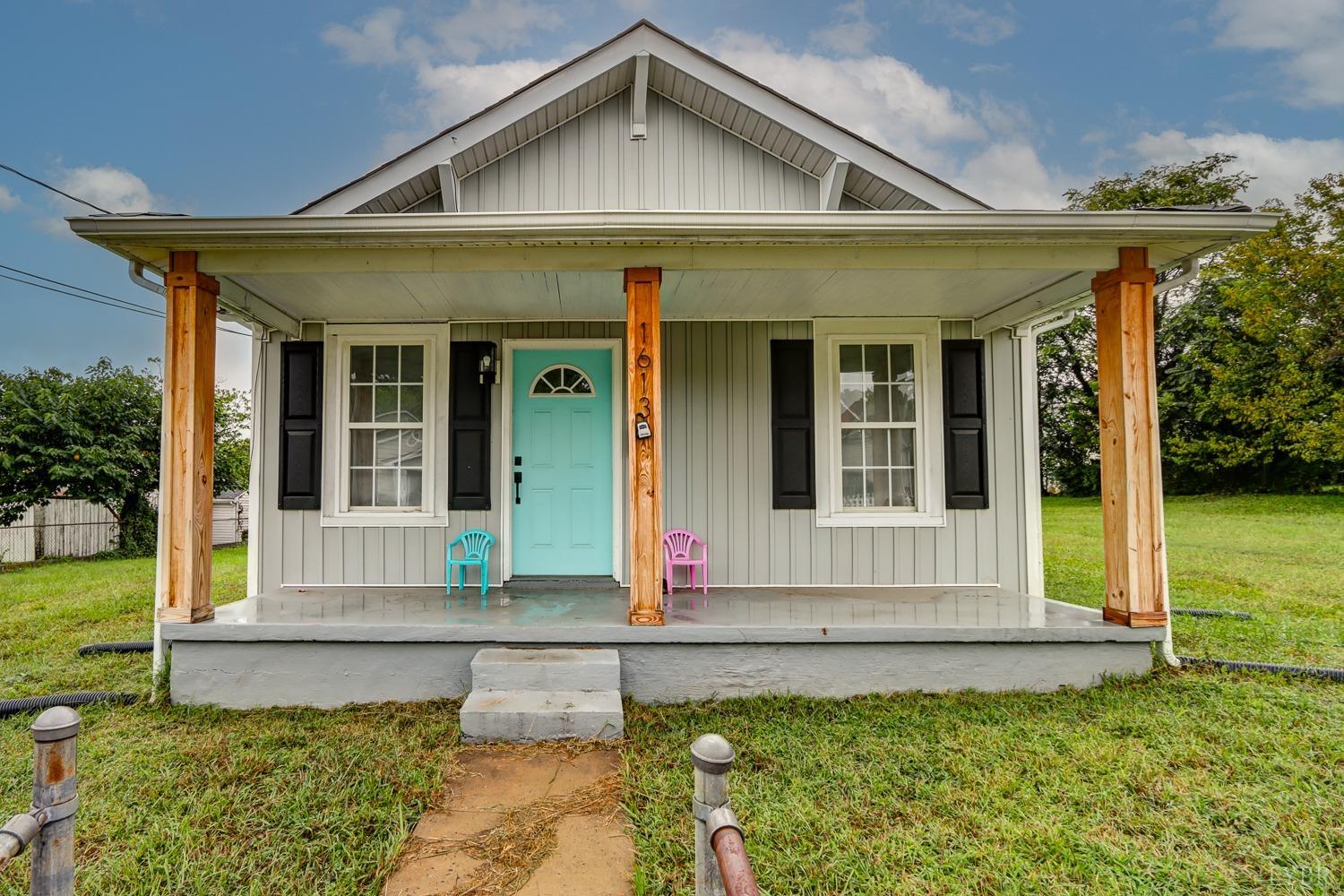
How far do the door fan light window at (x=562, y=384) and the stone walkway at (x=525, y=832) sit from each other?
279 centimetres

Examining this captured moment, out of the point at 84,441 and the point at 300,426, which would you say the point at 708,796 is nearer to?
the point at 300,426

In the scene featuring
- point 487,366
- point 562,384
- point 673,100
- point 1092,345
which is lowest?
point 562,384

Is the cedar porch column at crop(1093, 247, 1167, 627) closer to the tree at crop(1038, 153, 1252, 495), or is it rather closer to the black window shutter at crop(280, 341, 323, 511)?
the black window shutter at crop(280, 341, 323, 511)

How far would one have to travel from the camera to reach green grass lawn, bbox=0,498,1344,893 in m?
2.02

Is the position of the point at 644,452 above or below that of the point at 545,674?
above

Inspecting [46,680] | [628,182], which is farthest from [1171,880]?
[46,680]

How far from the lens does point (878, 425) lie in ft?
16.7

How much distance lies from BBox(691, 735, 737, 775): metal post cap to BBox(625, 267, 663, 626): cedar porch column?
224 cm

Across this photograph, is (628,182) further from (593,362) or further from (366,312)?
(366,312)

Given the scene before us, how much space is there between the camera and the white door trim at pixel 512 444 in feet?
16.3

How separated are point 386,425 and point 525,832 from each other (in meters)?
3.55

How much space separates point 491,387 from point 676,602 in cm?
213

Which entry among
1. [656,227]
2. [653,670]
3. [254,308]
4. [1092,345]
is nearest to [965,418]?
[656,227]

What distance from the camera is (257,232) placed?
3.31 metres
